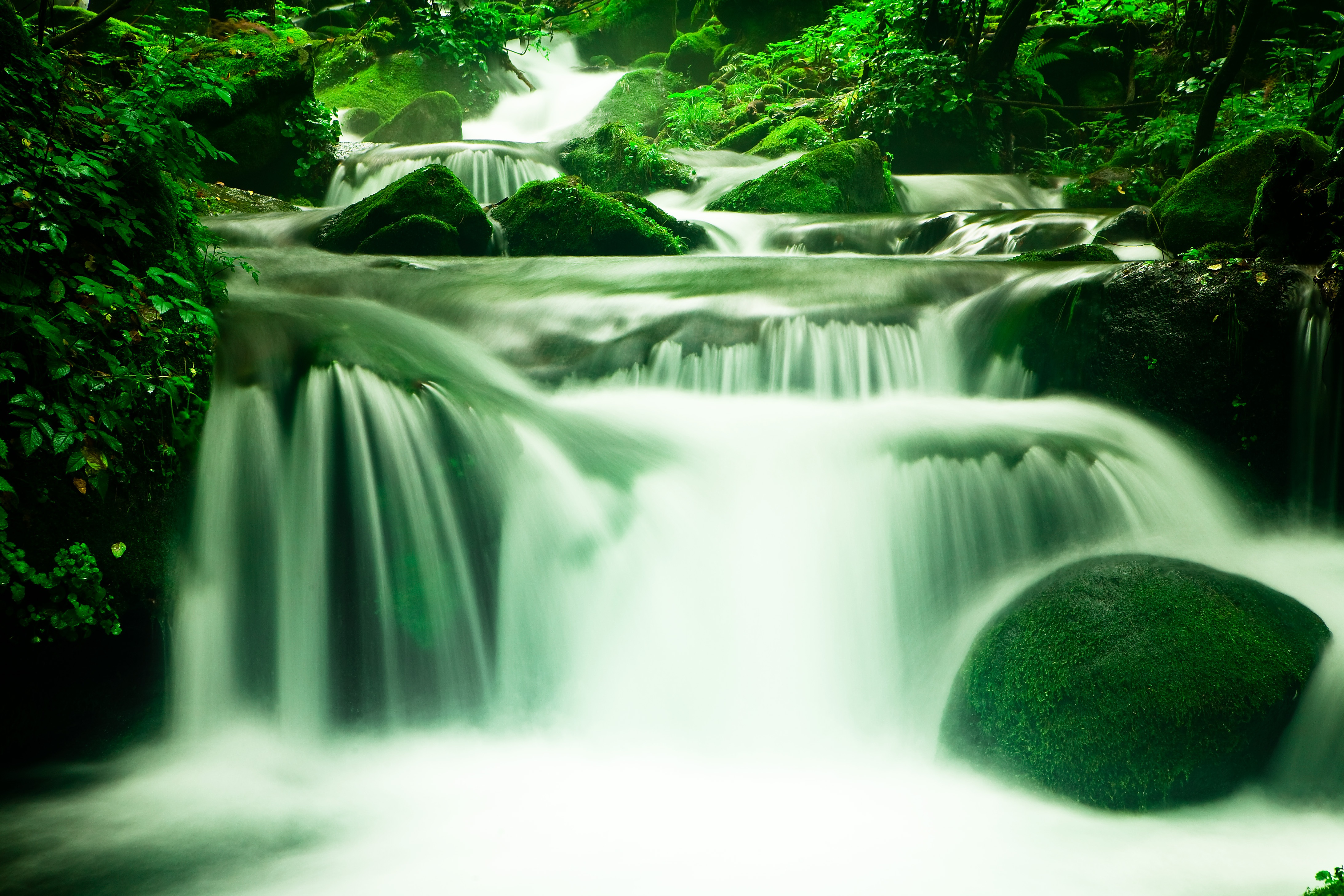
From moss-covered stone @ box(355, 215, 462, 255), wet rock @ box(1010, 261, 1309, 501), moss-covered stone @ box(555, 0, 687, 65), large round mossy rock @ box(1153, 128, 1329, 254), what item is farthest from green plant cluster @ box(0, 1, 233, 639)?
moss-covered stone @ box(555, 0, 687, 65)

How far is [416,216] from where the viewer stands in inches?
275

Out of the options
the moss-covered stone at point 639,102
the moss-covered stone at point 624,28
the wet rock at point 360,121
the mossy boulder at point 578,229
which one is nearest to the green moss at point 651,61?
the moss-covered stone at point 624,28

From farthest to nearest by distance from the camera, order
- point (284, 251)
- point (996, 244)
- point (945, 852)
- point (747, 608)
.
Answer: point (996, 244) < point (284, 251) < point (747, 608) < point (945, 852)

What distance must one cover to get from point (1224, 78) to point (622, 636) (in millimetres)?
9143

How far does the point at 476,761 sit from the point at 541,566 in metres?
0.84

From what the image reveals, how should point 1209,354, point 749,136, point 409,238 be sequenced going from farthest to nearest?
1. point 749,136
2. point 409,238
3. point 1209,354

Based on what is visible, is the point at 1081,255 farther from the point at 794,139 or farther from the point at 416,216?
the point at 794,139

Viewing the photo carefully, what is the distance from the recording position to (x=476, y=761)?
9.93 feet

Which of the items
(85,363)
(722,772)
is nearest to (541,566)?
(722,772)

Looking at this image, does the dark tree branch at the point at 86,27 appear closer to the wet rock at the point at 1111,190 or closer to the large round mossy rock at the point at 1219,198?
the large round mossy rock at the point at 1219,198

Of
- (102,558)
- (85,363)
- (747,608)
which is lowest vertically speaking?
(747,608)

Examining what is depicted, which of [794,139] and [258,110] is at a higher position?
[794,139]

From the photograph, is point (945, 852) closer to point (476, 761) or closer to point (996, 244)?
point (476, 761)

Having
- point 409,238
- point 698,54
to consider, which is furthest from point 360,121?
point 409,238
